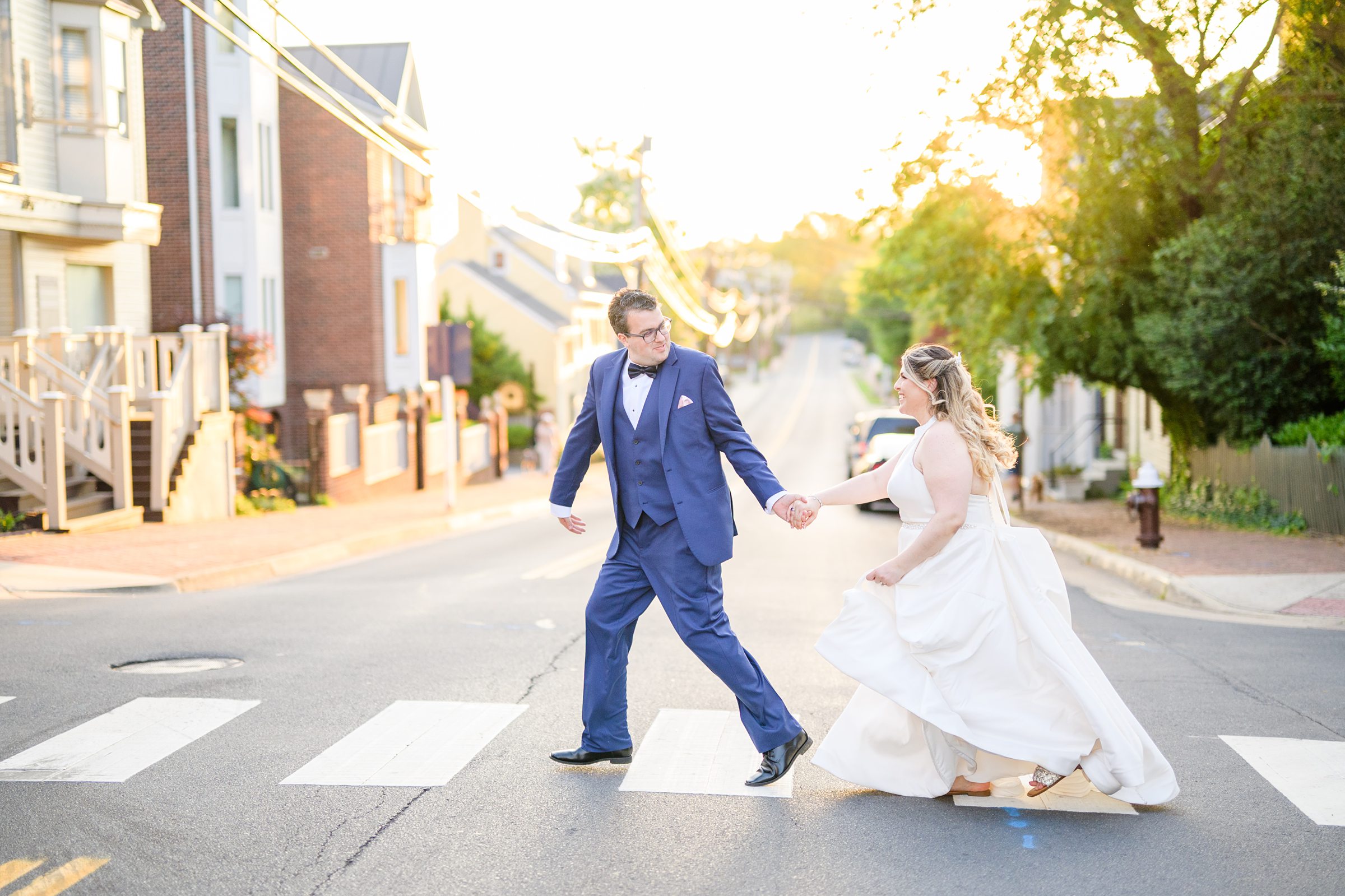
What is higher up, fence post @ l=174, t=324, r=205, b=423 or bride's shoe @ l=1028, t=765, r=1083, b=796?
fence post @ l=174, t=324, r=205, b=423

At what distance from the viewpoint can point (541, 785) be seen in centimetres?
545

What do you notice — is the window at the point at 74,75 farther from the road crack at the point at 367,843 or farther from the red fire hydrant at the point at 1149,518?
the road crack at the point at 367,843

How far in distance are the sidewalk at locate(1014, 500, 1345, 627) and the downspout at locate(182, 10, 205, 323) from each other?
56.5 ft

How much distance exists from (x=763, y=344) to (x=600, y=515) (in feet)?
344

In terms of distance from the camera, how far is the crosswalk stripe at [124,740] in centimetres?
550

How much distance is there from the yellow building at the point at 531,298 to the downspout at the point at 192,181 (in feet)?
78.9

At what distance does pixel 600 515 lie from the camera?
902 inches

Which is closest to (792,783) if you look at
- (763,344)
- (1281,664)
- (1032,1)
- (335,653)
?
(335,653)

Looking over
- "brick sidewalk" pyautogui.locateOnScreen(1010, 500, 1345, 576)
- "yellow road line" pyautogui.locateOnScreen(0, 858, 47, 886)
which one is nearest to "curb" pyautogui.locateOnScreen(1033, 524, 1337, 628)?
"brick sidewalk" pyautogui.locateOnScreen(1010, 500, 1345, 576)

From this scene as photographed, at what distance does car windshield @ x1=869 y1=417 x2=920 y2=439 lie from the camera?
84.0ft

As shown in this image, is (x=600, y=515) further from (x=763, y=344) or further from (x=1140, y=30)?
(x=763, y=344)

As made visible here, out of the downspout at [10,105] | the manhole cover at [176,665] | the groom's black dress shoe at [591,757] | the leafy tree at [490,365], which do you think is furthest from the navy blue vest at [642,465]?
the leafy tree at [490,365]

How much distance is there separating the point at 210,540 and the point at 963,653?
40.3ft

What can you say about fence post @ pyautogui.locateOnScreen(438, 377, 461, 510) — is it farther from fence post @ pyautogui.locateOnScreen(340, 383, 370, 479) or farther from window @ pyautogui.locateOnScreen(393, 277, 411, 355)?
window @ pyautogui.locateOnScreen(393, 277, 411, 355)
